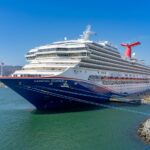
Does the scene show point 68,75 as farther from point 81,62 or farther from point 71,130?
point 71,130

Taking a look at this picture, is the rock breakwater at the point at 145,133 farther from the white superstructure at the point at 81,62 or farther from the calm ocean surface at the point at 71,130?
the white superstructure at the point at 81,62

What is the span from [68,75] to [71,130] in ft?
28.3

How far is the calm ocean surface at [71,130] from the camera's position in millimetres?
20906

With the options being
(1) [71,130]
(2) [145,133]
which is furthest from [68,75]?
(2) [145,133]

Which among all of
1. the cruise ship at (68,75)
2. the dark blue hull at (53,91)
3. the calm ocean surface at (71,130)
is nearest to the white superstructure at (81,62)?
the cruise ship at (68,75)

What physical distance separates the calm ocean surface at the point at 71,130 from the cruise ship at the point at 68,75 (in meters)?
2.17

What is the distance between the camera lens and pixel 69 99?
3331 centimetres

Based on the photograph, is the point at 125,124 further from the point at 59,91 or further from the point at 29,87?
the point at 29,87

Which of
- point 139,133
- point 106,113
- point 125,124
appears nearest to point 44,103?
point 106,113

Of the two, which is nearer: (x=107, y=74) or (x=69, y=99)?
(x=69, y=99)

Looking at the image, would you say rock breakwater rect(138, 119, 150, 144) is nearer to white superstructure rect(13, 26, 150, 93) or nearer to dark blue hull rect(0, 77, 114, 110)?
dark blue hull rect(0, 77, 114, 110)

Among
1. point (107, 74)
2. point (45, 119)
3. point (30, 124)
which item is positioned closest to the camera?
point (30, 124)

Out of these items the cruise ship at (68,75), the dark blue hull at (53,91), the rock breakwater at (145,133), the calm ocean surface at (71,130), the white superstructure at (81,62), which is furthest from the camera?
the white superstructure at (81,62)

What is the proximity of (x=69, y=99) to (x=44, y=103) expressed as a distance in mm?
3336
